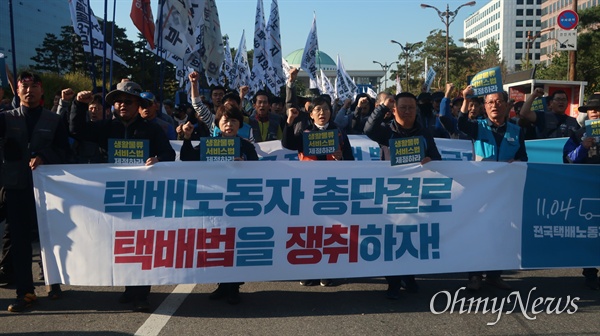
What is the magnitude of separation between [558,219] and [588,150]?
2.66 ft

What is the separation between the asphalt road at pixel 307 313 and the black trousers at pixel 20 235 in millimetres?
263

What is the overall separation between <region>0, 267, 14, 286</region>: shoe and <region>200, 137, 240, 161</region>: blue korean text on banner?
2.18 meters

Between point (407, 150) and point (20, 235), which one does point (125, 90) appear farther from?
point (407, 150)

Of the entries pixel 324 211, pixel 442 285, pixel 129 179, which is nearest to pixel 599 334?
pixel 442 285

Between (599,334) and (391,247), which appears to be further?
(391,247)

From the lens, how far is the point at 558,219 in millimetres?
5523

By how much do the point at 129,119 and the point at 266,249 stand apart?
5.37 ft

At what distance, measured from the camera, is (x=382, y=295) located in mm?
5414

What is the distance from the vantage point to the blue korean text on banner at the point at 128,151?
5.16 m

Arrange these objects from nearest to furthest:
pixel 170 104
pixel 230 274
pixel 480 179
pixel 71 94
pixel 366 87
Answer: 1. pixel 230 274
2. pixel 480 179
3. pixel 71 94
4. pixel 170 104
5. pixel 366 87

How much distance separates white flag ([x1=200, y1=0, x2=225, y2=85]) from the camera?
37.6 feet

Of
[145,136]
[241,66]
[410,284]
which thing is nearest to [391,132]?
[410,284]

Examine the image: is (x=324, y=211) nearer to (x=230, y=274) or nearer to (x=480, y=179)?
(x=230, y=274)

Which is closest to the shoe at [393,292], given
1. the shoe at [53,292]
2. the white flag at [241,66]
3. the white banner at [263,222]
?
the white banner at [263,222]
